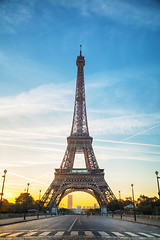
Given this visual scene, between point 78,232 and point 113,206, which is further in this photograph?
point 113,206

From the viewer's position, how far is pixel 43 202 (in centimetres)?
6016

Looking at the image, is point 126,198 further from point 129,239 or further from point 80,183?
point 129,239

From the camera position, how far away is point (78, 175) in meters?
67.1

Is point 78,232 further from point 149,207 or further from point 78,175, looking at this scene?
point 149,207

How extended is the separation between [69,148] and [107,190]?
61.6 ft

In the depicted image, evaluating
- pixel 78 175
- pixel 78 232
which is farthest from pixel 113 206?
pixel 78 232

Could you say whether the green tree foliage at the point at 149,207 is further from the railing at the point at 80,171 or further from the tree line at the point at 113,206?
the railing at the point at 80,171

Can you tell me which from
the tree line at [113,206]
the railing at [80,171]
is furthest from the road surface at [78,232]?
the railing at [80,171]

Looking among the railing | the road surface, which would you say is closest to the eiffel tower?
the railing

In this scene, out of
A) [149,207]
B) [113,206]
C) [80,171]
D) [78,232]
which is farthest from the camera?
[149,207]

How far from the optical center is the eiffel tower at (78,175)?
62.8m

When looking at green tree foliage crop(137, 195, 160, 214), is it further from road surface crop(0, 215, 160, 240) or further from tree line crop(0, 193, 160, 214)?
road surface crop(0, 215, 160, 240)

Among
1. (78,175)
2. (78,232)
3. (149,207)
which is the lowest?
(149,207)

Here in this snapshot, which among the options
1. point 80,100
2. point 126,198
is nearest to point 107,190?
point 80,100
